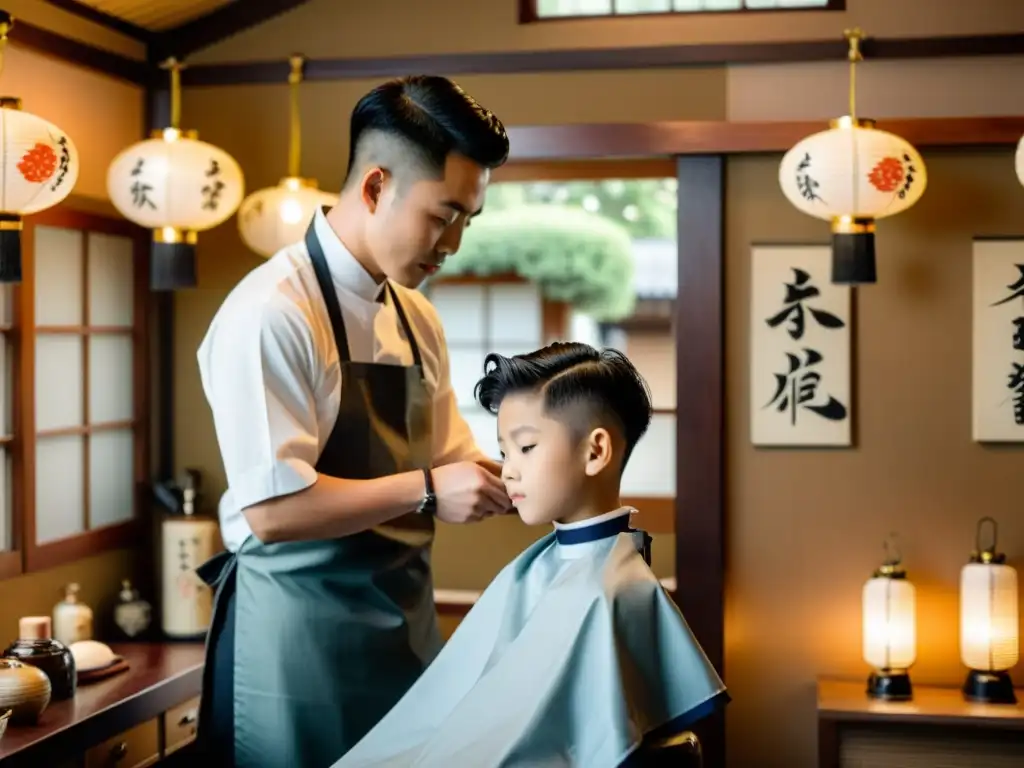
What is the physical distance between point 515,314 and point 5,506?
3575mm

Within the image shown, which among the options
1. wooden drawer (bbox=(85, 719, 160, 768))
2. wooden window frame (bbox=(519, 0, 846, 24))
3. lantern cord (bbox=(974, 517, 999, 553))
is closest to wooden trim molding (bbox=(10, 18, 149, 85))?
wooden window frame (bbox=(519, 0, 846, 24))

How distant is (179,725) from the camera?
425cm

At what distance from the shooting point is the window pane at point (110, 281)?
183 inches

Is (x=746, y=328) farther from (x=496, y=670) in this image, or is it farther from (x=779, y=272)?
(x=496, y=670)

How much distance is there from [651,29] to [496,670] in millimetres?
3178

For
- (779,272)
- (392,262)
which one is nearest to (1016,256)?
(779,272)

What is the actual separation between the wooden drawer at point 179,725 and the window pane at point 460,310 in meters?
3.04

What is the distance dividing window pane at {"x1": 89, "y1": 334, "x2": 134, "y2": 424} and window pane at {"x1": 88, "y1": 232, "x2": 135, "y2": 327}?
0.07 meters

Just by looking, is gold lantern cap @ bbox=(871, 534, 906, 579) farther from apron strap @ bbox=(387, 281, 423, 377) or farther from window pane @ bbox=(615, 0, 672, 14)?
apron strap @ bbox=(387, 281, 423, 377)

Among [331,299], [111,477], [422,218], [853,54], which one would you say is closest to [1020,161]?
[853,54]

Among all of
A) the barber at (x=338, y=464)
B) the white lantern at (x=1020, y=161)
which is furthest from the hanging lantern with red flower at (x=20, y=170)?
the white lantern at (x=1020, y=161)

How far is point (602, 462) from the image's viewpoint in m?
2.22

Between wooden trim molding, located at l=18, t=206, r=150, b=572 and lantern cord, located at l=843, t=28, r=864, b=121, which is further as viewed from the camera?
lantern cord, located at l=843, t=28, r=864, b=121

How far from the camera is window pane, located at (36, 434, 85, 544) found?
4301 millimetres
